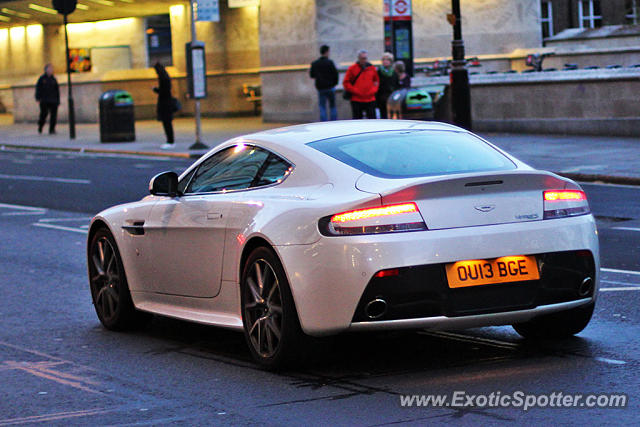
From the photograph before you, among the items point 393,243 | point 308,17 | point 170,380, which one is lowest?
point 170,380

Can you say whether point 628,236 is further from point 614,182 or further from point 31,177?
→ point 31,177

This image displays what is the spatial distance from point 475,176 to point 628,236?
607 cm

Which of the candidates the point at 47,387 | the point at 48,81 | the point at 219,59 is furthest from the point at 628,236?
the point at 219,59

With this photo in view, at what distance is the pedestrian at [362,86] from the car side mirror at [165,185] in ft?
56.5

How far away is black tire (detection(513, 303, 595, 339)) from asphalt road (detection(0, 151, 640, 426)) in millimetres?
87

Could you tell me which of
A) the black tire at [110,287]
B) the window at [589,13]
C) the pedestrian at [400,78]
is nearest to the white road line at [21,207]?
the black tire at [110,287]

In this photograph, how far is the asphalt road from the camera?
5824 mm

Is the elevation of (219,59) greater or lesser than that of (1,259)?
greater

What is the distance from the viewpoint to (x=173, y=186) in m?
7.87

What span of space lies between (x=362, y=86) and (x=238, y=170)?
17.7 meters

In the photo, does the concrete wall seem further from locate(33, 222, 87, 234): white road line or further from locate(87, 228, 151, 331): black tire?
locate(87, 228, 151, 331): black tire

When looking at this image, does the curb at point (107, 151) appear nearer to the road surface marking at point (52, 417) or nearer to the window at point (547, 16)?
the road surface marking at point (52, 417)

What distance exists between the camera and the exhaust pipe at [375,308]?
633 cm

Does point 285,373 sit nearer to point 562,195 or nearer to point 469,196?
point 469,196
